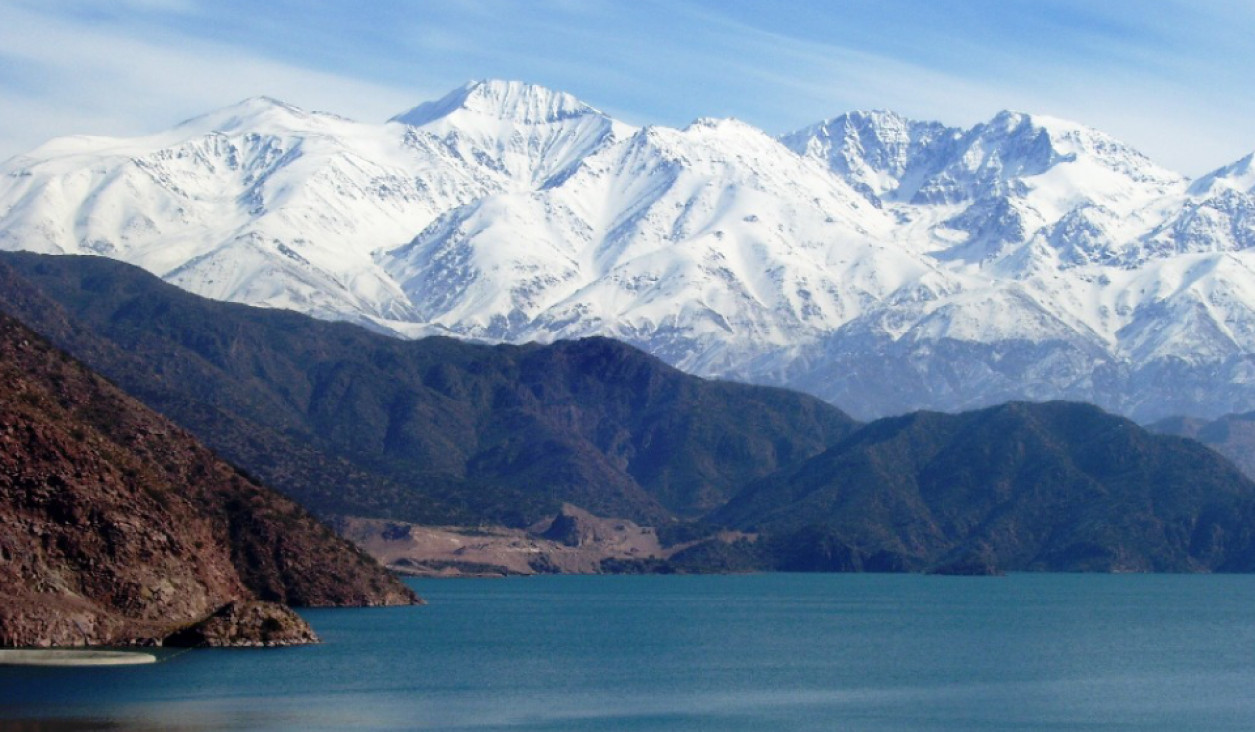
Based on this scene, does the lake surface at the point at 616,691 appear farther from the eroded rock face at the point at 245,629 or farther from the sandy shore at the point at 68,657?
the eroded rock face at the point at 245,629

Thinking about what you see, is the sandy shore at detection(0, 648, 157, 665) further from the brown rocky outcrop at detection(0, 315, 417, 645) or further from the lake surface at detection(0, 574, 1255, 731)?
the brown rocky outcrop at detection(0, 315, 417, 645)

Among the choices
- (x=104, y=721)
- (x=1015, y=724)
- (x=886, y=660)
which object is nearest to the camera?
(x=104, y=721)

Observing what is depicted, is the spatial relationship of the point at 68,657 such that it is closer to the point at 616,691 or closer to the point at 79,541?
the point at 79,541

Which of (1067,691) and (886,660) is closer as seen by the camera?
(1067,691)

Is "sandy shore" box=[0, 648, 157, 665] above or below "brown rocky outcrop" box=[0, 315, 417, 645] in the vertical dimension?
below

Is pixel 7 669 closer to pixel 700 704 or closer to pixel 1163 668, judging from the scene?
pixel 700 704

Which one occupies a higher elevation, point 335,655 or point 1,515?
point 1,515

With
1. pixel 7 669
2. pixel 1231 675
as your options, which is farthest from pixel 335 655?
pixel 1231 675

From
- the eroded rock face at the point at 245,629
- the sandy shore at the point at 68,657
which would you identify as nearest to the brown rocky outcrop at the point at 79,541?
the eroded rock face at the point at 245,629

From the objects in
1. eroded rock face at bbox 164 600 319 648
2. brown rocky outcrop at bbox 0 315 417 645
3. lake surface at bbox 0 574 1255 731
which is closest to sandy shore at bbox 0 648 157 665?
lake surface at bbox 0 574 1255 731
